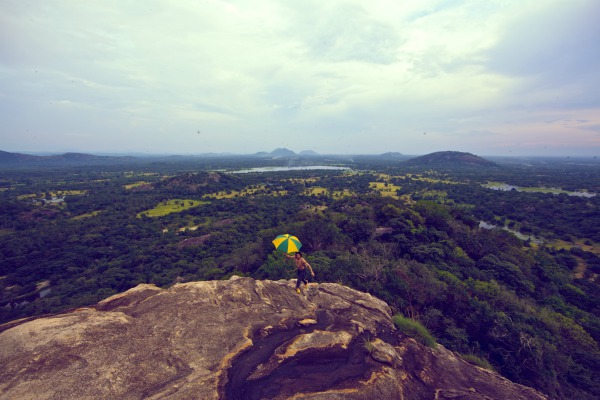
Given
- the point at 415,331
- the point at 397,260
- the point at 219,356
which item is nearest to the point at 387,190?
the point at 397,260

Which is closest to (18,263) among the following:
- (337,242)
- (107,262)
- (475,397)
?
(107,262)

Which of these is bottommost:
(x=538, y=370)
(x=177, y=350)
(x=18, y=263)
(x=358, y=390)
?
(x=18, y=263)

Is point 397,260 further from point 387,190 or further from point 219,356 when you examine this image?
point 387,190

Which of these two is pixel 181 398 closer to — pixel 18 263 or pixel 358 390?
pixel 358 390

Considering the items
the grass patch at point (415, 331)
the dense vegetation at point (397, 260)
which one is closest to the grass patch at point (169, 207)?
the dense vegetation at point (397, 260)

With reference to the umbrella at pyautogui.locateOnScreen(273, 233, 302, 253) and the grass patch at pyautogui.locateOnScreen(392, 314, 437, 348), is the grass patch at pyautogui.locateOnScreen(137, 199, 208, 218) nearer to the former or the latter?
the umbrella at pyautogui.locateOnScreen(273, 233, 302, 253)

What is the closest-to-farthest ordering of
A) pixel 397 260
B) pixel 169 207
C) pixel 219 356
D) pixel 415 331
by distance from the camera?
pixel 219 356
pixel 415 331
pixel 397 260
pixel 169 207
